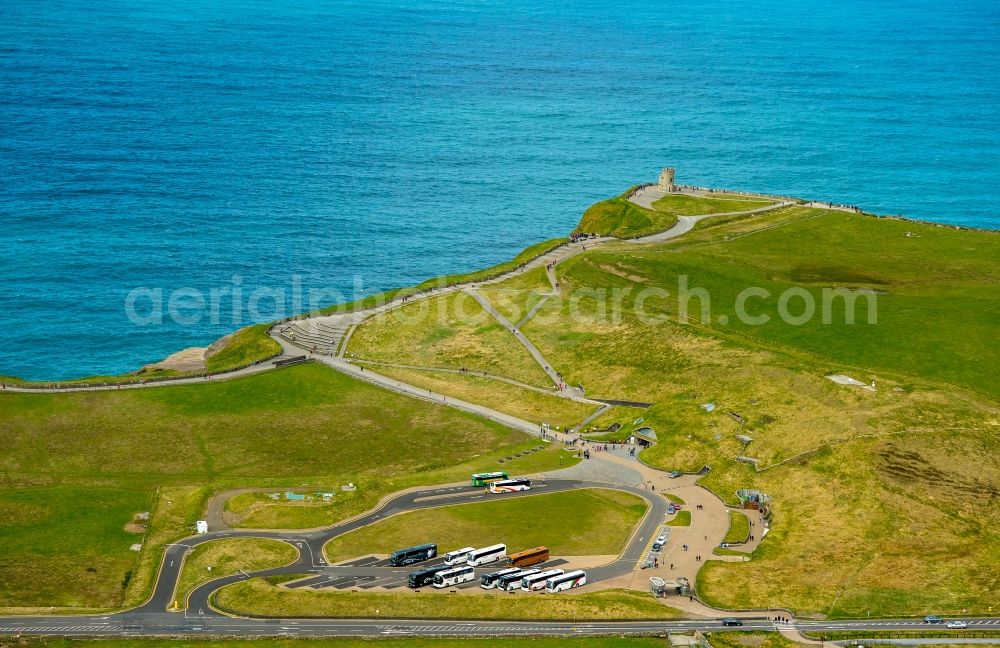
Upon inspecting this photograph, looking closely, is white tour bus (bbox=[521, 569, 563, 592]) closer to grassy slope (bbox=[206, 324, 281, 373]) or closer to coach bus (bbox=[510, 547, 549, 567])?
coach bus (bbox=[510, 547, 549, 567])

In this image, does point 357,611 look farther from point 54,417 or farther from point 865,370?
point 865,370

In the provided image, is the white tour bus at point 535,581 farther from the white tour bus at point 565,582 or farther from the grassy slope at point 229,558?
the grassy slope at point 229,558

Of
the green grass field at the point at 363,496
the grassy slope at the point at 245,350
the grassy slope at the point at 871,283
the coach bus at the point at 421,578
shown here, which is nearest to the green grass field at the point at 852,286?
the grassy slope at the point at 871,283

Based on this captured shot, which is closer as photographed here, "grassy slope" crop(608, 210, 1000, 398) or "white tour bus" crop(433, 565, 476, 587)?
"white tour bus" crop(433, 565, 476, 587)

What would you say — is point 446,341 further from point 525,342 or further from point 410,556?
point 410,556

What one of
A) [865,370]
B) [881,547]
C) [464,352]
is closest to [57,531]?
[464,352]

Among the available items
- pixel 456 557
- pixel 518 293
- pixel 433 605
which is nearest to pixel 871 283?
pixel 518 293

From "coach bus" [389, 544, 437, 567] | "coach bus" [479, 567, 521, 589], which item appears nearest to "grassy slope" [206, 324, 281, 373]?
"coach bus" [389, 544, 437, 567]
